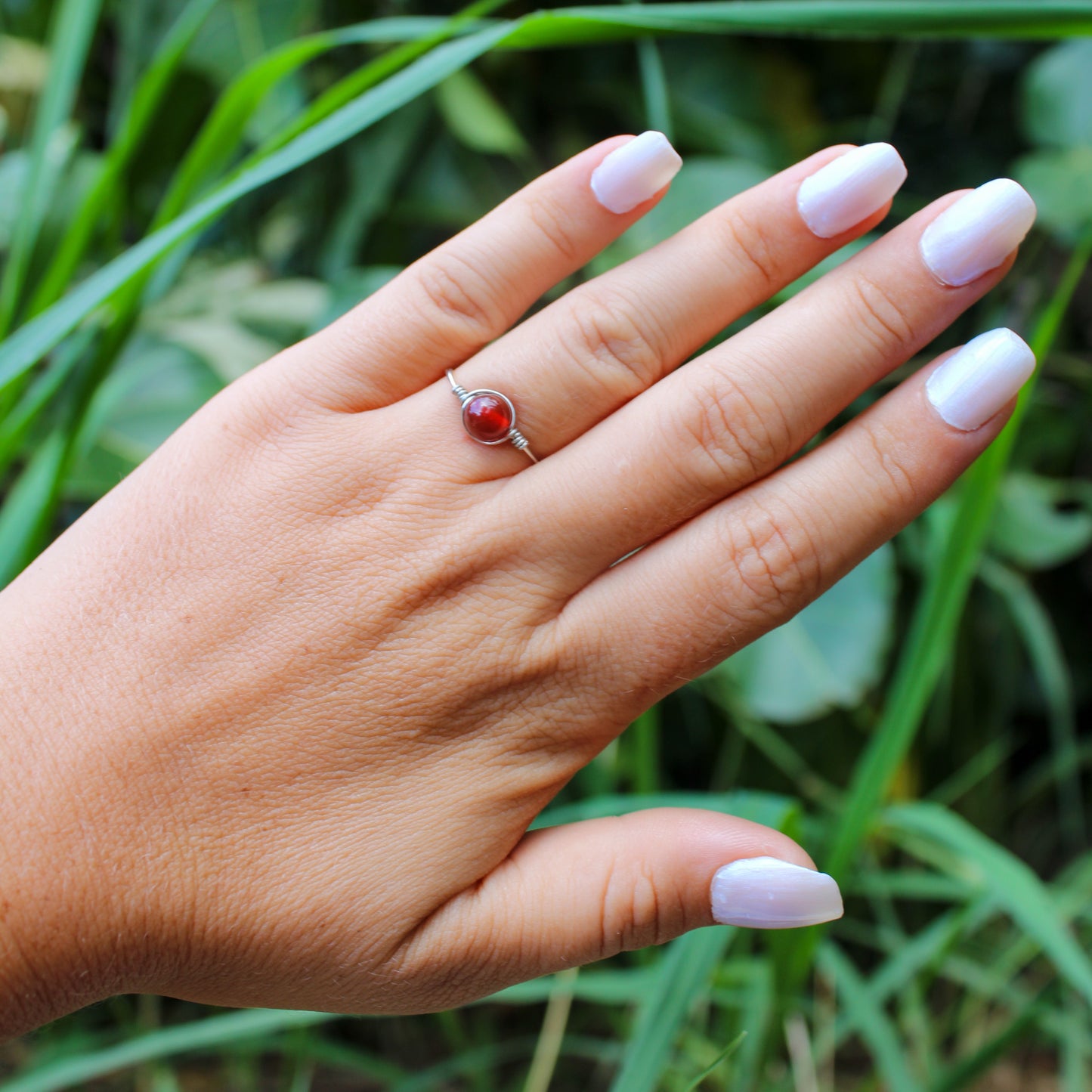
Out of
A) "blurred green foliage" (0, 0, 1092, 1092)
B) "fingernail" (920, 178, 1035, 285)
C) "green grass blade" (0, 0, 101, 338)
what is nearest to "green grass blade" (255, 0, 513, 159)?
"blurred green foliage" (0, 0, 1092, 1092)

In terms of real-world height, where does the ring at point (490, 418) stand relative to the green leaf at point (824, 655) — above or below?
above

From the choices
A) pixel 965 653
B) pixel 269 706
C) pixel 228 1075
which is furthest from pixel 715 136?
pixel 228 1075

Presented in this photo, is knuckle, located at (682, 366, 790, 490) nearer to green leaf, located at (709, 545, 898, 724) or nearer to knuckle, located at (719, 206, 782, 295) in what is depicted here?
knuckle, located at (719, 206, 782, 295)

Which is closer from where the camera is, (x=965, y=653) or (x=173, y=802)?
(x=173, y=802)

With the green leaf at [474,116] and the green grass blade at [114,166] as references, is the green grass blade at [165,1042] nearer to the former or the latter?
the green grass blade at [114,166]

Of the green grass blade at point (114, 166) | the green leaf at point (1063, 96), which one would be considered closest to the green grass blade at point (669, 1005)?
the green grass blade at point (114, 166)

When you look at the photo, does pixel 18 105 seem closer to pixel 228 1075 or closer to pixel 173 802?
pixel 173 802
